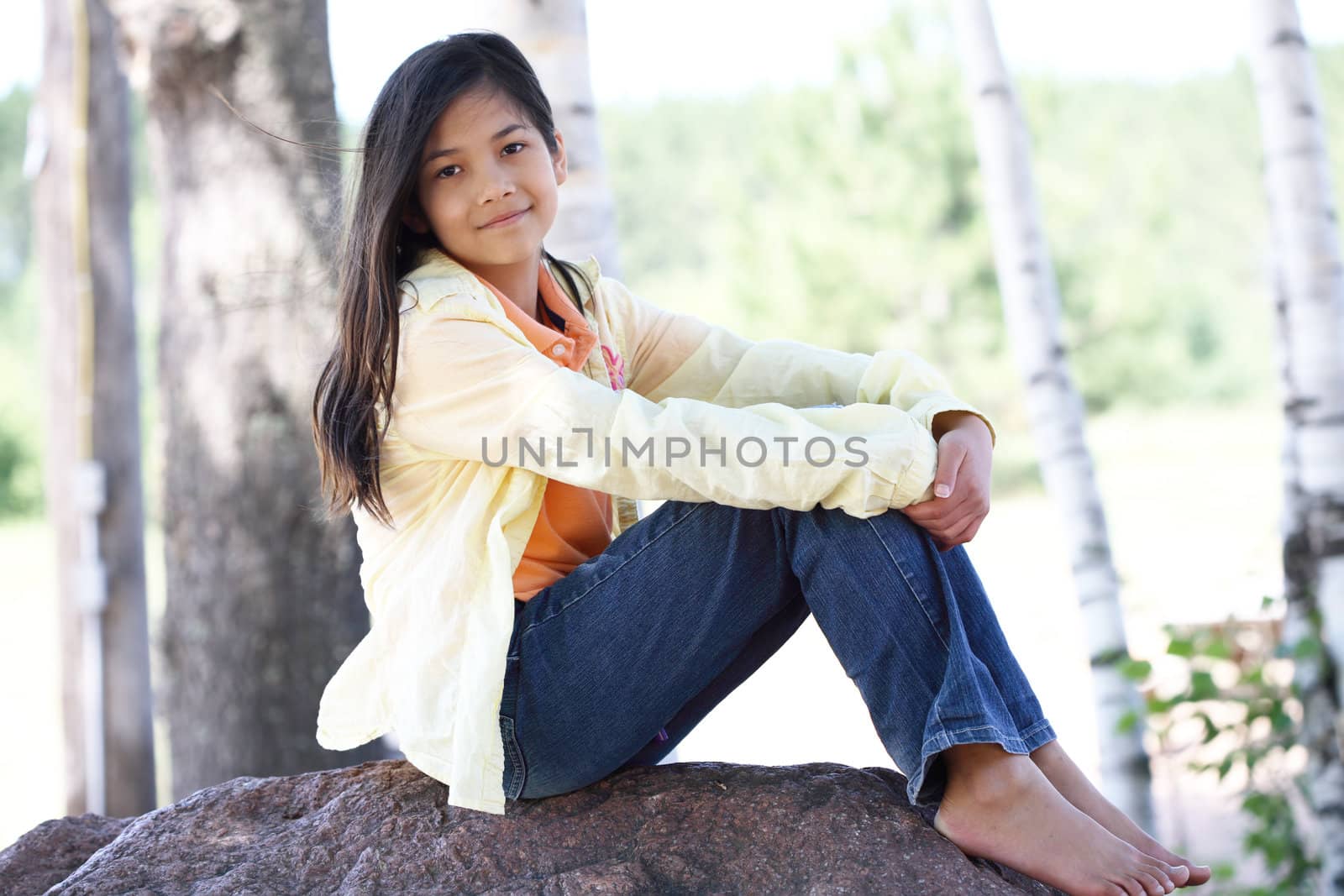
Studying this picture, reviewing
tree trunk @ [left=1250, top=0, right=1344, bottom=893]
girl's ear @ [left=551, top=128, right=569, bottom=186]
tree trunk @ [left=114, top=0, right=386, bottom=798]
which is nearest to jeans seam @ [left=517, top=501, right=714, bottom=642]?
girl's ear @ [left=551, top=128, right=569, bottom=186]

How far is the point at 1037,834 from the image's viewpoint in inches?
68.4

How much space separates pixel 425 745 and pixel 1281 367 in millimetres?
2442

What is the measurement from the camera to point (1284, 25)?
316 centimetres

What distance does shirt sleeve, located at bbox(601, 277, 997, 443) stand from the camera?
6.95 feet

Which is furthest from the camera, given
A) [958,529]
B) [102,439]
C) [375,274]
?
[102,439]

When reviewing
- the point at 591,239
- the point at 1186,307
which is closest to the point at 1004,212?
the point at 591,239

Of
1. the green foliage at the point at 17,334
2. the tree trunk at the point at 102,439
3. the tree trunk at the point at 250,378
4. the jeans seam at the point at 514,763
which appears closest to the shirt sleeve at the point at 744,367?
the jeans seam at the point at 514,763

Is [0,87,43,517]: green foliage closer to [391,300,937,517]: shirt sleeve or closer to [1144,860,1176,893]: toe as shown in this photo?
[391,300,937,517]: shirt sleeve

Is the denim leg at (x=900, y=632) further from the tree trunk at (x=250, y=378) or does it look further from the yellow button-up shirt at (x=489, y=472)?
the tree trunk at (x=250, y=378)

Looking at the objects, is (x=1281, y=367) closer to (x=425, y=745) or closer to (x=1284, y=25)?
(x=1284, y=25)

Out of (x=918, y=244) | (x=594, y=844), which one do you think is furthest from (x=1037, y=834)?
(x=918, y=244)

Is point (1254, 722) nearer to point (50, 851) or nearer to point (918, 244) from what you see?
point (50, 851)

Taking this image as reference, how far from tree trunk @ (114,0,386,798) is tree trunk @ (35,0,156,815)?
5.24 feet

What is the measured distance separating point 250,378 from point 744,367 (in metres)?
1.58
